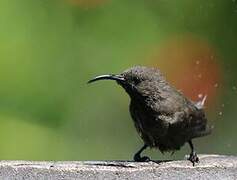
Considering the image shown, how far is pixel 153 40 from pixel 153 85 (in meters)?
2.11

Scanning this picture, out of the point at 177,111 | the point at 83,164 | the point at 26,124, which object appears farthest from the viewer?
the point at 26,124

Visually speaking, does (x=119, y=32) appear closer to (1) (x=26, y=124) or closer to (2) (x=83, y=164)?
(1) (x=26, y=124)

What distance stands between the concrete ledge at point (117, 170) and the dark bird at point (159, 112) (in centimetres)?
38

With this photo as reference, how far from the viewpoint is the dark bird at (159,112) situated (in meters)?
5.43

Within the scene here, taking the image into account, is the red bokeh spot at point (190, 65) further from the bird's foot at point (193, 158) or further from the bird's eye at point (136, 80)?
the bird's foot at point (193, 158)

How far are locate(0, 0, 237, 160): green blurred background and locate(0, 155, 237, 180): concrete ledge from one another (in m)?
2.16

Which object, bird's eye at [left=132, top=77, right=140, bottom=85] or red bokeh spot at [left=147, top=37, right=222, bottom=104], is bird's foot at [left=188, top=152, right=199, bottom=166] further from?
red bokeh spot at [left=147, top=37, right=222, bottom=104]

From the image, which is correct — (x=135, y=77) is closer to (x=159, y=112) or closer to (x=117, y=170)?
(x=159, y=112)

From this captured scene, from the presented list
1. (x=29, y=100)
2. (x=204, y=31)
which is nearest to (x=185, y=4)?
(x=204, y=31)

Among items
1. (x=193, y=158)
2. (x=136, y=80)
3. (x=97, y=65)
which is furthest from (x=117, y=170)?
(x=97, y=65)

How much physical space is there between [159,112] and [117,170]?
60cm

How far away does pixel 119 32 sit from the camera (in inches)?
301

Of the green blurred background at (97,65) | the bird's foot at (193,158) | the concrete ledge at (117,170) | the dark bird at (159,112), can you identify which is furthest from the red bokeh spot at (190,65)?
the concrete ledge at (117,170)

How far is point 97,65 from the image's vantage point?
7574mm
